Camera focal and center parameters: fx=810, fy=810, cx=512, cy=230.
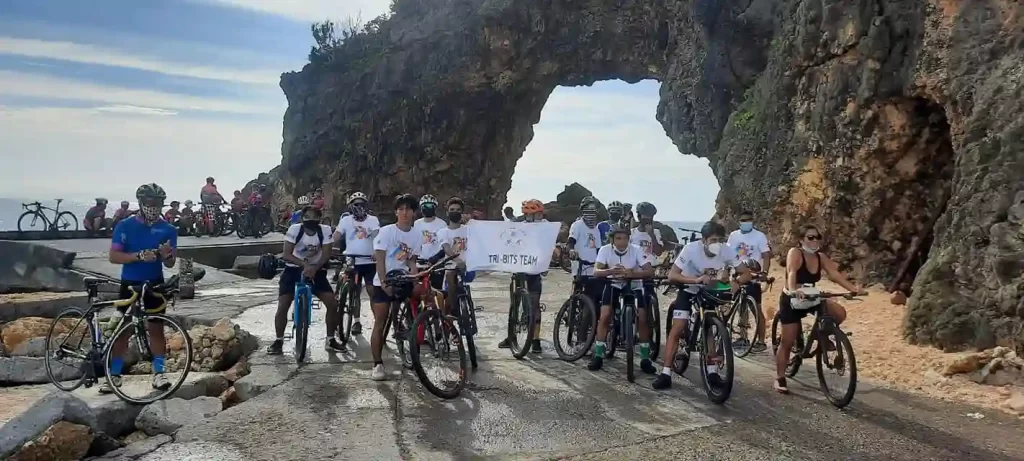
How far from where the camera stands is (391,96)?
3869 centimetres

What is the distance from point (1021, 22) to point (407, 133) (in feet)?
98.1

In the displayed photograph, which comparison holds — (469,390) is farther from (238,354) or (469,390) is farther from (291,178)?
(291,178)

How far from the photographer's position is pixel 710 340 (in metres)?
7.57

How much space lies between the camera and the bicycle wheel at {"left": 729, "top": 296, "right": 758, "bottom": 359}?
984cm

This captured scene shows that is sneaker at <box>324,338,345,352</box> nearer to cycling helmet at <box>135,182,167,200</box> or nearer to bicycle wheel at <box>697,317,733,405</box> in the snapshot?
cycling helmet at <box>135,182,167,200</box>

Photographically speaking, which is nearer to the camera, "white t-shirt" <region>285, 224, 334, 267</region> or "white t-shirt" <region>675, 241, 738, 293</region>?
"white t-shirt" <region>675, 241, 738, 293</region>

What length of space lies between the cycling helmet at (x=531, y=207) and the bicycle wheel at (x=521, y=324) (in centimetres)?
96

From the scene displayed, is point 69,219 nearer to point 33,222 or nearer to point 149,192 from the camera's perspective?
point 33,222

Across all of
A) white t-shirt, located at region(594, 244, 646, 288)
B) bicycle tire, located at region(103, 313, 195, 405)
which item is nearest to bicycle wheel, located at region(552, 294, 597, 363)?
white t-shirt, located at region(594, 244, 646, 288)

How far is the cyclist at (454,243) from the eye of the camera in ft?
29.7

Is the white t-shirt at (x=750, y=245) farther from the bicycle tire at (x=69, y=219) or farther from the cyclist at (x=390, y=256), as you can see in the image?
the bicycle tire at (x=69, y=219)

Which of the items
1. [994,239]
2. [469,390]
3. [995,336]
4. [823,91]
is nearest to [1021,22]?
[994,239]

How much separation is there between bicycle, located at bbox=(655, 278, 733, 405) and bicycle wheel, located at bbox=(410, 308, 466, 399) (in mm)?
2194

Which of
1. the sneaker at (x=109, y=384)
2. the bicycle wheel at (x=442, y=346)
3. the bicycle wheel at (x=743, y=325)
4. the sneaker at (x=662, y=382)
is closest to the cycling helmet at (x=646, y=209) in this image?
the bicycle wheel at (x=743, y=325)
